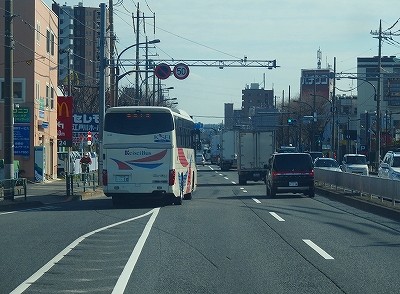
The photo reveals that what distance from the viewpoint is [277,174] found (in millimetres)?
33906

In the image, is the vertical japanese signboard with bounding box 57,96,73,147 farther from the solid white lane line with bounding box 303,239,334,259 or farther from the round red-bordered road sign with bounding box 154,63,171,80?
the solid white lane line with bounding box 303,239,334,259

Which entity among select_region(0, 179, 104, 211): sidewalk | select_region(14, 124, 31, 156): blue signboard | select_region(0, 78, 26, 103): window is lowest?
select_region(0, 179, 104, 211): sidewalk

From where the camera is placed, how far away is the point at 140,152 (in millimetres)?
27938

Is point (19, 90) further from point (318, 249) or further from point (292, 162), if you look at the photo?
point (318, 249)

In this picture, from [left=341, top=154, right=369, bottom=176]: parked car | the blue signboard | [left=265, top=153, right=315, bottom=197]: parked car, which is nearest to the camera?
[left=265, top=153, right=315, bottom=197]: parked car

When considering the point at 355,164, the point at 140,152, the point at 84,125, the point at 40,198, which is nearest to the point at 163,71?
the point at 84,125

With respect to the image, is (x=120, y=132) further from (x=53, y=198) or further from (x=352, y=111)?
(x=352, y=111)

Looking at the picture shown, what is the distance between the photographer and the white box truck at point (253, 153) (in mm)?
48406

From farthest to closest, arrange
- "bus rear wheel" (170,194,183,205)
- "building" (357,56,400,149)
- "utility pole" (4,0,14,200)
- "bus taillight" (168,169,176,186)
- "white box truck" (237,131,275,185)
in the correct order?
1. "building" (357,56,400,149)
2. "white box truck" (237,131,275,185)
3. "bus rear wheel" (170,194,183,205)
4. "utility pole" (4,0,14,200)
5. "bus taillight" (168,169,176,186)

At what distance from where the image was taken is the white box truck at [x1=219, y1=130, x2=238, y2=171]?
7386cm

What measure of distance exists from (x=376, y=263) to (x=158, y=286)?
4.46 metres

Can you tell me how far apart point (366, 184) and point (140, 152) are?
9.19 m

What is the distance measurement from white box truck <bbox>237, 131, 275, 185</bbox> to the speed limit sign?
6.19 meters

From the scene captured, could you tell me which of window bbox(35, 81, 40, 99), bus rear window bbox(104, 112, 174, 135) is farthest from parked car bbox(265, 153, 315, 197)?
window bbox(35, 81, 40, 99)
